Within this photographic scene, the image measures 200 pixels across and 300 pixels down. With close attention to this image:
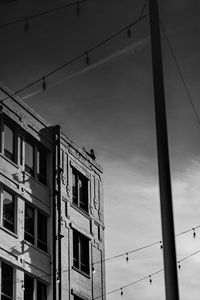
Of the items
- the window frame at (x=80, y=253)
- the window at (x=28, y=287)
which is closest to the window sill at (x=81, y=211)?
the window frame at (x=80, y=253)

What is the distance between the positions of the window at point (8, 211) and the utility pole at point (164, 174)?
1708 cm

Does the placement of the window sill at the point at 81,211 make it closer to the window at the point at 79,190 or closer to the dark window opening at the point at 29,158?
the window at the point at 79,190

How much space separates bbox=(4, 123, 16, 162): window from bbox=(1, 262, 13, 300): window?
5035 millimetres

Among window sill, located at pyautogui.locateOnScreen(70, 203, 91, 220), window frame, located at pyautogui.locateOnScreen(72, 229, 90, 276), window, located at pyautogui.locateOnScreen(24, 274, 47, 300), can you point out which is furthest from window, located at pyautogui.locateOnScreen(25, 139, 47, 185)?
window, located at pyautogui.locateOnScreen(24, 274, 47, 300)

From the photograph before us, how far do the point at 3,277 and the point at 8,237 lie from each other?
1656 millimetres

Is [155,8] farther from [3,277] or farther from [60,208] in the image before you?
[60,208]

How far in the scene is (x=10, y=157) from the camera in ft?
111

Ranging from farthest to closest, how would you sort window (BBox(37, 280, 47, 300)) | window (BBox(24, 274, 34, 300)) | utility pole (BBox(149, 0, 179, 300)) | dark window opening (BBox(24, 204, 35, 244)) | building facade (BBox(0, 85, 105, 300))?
window (BBox(37, 280, 47, 300))
dark window opening (BBox(24, 204, 35, 244))
window (BBox(24, 274, 34, 300))
building facade (BBox(0, 85, 105, 300))
utility pole (BBox(149, 0, 179, 300))

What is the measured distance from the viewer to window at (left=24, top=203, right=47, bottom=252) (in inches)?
1330

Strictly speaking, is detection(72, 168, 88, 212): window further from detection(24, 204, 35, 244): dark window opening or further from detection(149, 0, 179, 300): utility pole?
detection(149, 0, 179, 300): utility pole

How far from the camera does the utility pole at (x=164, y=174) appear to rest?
13.9m

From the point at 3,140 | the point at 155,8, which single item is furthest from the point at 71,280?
the point at 155,8

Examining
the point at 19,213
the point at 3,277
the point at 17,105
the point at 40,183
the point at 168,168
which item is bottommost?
the point at 168,168

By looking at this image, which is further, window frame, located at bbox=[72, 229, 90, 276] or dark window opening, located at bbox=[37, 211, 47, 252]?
window frame, located at bbox=[72, 229, 90, 276]
